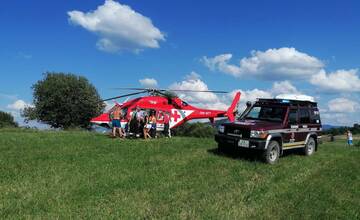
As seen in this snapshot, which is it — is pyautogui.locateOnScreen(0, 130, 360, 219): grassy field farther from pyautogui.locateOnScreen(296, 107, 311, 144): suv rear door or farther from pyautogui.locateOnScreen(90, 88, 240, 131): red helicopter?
pyautogui.locateOnScreen(90, 88, 240, 131): red helicopter

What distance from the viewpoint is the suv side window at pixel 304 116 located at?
16.8m

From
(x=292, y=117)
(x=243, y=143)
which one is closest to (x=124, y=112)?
(x=292, y=117)

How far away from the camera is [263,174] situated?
1246cm

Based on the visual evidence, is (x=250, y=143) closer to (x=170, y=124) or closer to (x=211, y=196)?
(x=211, y=196)

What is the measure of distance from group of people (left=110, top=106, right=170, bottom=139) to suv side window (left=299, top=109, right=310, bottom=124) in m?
8.03

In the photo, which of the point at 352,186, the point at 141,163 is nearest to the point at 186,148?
the point at 141,163

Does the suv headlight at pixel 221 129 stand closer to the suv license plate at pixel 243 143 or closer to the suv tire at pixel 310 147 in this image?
the suv license plate at pixel 243 143

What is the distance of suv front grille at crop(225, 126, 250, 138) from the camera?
1475cm

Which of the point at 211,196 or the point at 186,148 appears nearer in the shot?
the point at 211,196

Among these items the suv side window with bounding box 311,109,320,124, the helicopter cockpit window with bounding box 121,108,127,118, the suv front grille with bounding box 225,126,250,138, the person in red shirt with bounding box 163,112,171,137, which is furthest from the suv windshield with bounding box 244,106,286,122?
the helicopter cockpit window with bounding box 121,108,127,118

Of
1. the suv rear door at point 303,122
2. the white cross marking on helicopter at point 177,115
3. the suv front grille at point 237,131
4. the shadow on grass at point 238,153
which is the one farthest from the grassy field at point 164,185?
the white cross marking on helicopter at point 177,115

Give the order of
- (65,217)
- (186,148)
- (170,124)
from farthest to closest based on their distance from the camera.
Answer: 1. (170,124)
2. (186,148)
3. (65,217)

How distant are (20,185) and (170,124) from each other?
1763cm

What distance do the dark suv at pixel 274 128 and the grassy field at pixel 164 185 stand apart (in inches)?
25.2
